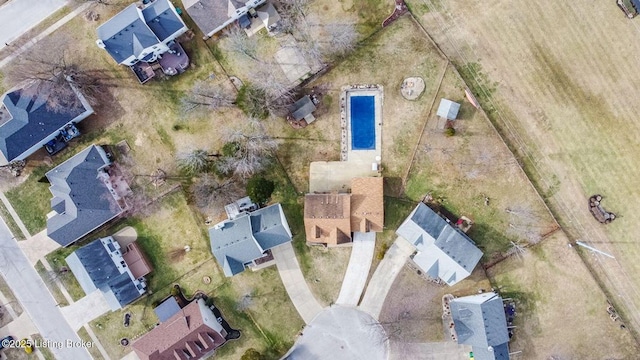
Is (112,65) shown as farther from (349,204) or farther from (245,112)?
(349,204)

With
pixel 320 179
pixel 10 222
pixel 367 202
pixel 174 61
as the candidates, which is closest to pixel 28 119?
pixel 10 222

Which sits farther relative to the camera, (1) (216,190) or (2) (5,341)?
(2) (5,341)

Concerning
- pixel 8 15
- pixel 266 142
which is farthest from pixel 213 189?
pixel 8 15

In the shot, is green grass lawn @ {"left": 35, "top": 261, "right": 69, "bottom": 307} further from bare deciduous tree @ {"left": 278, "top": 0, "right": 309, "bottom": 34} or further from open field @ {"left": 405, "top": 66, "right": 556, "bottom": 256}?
open field @ {"left": 405, "top": 66, "right": 556, "bottom": 256}

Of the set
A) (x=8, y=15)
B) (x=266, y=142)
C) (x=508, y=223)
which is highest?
(x=8, y=15)

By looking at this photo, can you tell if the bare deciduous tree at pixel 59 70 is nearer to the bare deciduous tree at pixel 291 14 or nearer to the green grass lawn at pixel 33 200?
the green grass lawn at pixel 33 200

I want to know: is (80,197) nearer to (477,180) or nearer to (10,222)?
(10,222)

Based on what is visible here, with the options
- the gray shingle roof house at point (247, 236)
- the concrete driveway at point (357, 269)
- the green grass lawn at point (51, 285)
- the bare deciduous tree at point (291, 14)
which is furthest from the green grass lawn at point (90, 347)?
the bare deciduous tree at point (291, 14)
